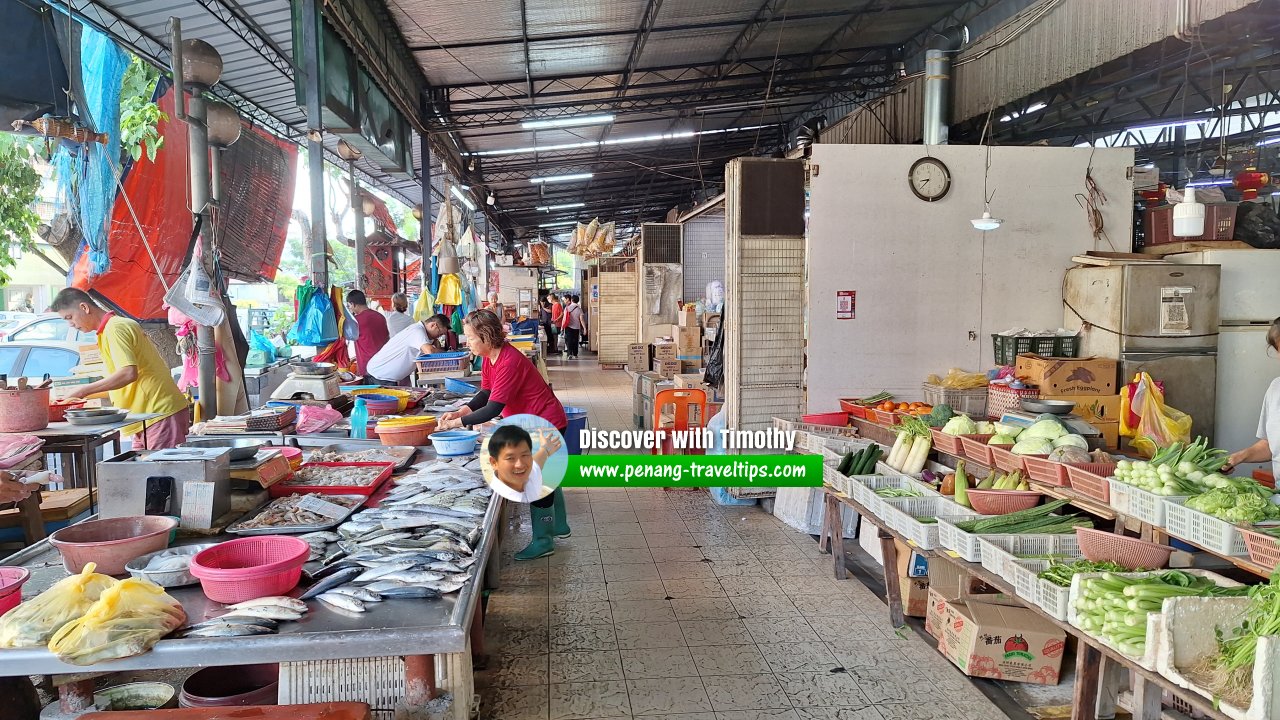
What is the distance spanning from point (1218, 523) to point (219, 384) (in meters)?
6.57

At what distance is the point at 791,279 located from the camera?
21.6 ft

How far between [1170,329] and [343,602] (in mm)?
5896

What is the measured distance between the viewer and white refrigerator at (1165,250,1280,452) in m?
5.86

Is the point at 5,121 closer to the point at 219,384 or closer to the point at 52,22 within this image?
the point at 52,22

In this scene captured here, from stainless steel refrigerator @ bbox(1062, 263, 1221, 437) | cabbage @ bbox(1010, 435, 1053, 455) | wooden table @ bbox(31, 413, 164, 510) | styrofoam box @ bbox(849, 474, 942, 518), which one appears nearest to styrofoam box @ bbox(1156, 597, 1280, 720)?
styrofoam box @ bbox(849, 474, 942, 518)

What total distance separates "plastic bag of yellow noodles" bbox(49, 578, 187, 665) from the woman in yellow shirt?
391cm

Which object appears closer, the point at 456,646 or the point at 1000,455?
the point at 456,646

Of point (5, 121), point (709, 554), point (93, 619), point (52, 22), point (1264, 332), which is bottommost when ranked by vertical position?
point (709, 554)

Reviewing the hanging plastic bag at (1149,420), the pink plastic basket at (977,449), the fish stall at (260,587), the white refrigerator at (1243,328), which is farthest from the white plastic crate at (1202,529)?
the white refrigerator at (1243,328)

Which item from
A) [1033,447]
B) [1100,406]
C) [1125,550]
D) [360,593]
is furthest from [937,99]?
[360,593]

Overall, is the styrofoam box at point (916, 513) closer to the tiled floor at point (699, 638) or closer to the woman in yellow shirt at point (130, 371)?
the tiled floor at point (699, 638)

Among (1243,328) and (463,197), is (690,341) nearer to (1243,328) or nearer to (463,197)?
(463,197)

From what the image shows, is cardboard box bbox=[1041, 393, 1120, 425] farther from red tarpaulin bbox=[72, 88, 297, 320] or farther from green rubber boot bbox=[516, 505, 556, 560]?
red tarpaulin bbox=[72, 88, 297, 320]

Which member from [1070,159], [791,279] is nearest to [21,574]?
[791,279]
